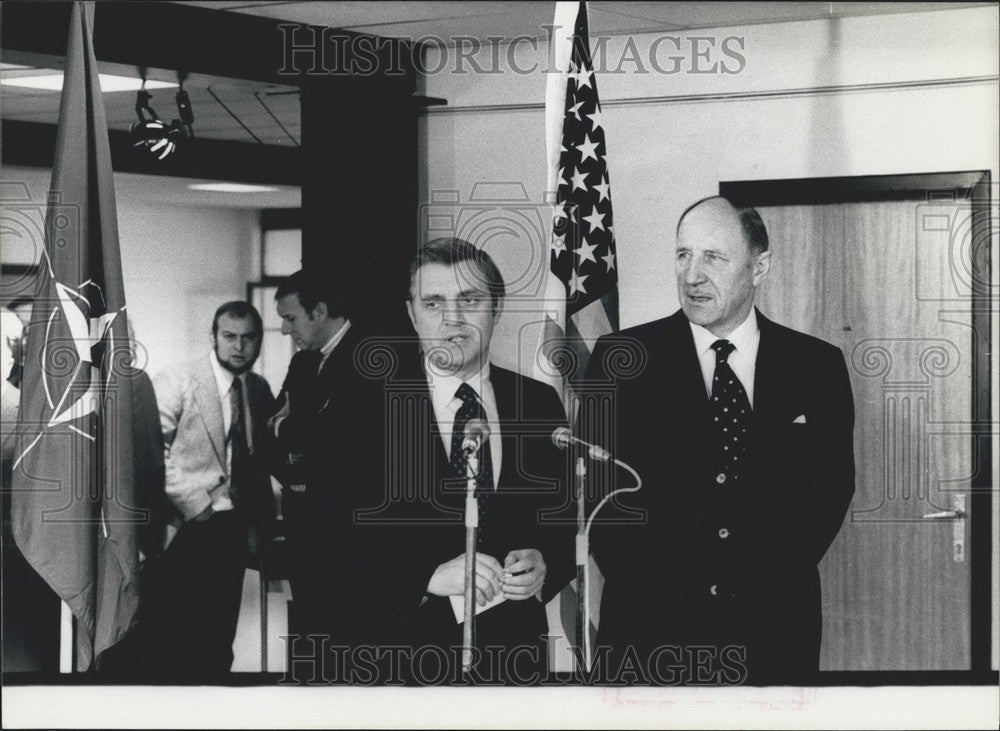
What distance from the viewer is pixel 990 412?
397 cm

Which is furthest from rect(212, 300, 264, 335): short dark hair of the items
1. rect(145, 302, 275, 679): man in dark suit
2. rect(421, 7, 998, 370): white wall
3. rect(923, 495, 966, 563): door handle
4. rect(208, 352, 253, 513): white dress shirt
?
rect(923, 495, 966, 563): door handle

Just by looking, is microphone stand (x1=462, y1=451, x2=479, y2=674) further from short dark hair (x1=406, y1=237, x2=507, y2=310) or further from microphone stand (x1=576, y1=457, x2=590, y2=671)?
short dark hair (x1=406, y1=237, x2=507, y2=310)

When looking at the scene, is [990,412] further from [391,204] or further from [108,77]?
[108,77]

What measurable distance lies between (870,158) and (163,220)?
7.48 feet

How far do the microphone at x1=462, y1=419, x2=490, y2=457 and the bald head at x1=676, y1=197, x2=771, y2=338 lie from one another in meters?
0.75

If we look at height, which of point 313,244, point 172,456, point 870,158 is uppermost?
point 870,158

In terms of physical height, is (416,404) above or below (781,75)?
below

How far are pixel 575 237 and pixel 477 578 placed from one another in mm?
1130

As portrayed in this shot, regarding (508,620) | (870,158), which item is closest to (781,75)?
(870,158)

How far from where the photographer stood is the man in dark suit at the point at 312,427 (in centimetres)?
401

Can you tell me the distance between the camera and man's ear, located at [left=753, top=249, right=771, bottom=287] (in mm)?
3963

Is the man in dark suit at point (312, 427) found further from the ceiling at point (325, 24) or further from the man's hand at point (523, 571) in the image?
the man's hand at point (523, 571)

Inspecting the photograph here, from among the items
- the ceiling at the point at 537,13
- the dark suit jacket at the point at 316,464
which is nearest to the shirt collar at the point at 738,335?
the ceiling at the point at 537,13

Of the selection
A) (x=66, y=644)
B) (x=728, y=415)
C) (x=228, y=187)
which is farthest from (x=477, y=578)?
(x=228, y=187)
